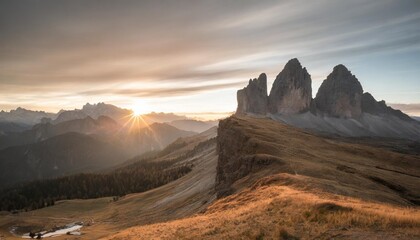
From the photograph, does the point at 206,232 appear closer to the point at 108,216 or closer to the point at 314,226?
the point at 314,226

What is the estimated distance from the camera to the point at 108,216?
426 feet

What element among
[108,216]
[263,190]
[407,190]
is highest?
[263,190]

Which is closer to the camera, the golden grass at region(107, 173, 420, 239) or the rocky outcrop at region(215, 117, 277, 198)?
the golden grass at region(107, 173, 420, 239)

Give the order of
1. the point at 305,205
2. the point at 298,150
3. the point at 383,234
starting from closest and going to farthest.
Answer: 1. the point at 383,234
2. the point at 305,205
3. the point at 298,150

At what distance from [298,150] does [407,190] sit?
77.2 ft

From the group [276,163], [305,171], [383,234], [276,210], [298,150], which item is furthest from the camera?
[298,150]

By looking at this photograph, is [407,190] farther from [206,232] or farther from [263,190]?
[206,232]

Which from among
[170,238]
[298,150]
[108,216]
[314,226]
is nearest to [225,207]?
[170,238]

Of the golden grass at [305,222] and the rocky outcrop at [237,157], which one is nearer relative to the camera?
the golden grass at [305,222]

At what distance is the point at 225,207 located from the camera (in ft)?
130

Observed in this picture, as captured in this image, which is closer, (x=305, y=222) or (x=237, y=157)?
(x=305, y=222)

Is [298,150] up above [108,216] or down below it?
above

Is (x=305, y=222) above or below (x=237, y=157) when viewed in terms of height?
above

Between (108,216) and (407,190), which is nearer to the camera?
(407,190)
